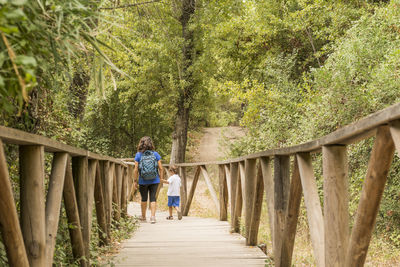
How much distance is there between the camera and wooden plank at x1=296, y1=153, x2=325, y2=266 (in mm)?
3082

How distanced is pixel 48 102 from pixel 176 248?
2.40m

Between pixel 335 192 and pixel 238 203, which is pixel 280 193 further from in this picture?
pixel 238 203

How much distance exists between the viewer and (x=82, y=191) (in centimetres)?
407

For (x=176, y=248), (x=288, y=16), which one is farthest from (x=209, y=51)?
(x=176, y=248)

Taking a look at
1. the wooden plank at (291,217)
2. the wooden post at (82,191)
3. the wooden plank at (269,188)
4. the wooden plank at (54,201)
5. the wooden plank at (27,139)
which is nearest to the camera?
the wooden plank at (27,139)

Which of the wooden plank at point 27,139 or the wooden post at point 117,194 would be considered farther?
the wooden post at point 117,194

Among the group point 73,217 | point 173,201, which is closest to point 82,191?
point 73,217

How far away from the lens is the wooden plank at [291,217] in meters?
3.44

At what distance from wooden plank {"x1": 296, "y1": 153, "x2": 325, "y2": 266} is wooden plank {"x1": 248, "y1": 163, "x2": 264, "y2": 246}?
68.1 inches

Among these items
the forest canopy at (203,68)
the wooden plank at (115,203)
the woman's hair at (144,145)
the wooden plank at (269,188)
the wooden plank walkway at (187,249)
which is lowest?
the wooden plank walkway at (187,249)

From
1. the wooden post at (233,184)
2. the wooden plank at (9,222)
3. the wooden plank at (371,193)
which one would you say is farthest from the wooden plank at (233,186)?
the wooden plank at (9,222)

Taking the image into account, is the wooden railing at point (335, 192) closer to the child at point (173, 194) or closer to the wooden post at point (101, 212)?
the wooden post at point (101, 212)

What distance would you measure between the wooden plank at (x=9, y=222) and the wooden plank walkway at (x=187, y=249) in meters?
2.48

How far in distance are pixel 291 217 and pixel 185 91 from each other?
1309 cm
